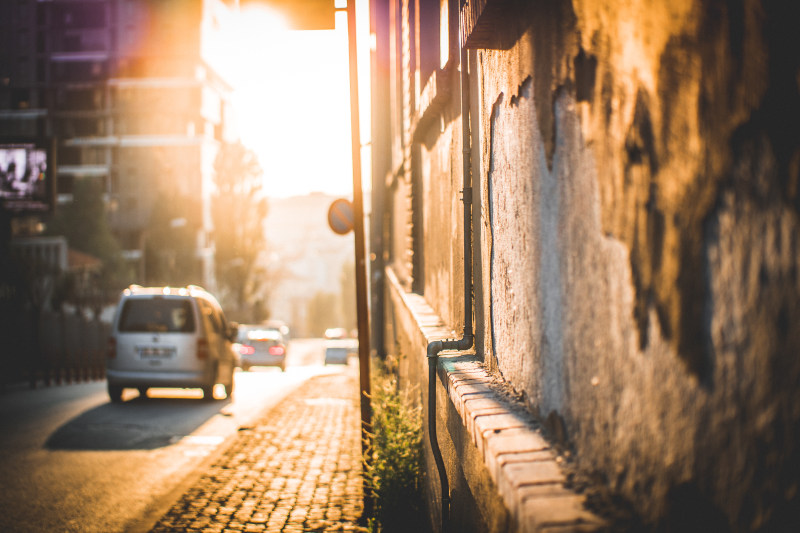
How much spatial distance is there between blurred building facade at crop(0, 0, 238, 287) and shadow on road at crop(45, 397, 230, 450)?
154 feet

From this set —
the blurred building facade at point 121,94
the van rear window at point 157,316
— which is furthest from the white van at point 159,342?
the blurred building facade at point 121,94

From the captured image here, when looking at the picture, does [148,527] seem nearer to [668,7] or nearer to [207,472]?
[207,472]

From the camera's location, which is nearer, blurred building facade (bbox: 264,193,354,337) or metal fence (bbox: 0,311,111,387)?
metal fence (bbox: 0,311,111,387)

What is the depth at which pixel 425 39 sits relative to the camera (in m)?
6.05

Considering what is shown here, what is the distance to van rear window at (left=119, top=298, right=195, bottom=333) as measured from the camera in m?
12.5

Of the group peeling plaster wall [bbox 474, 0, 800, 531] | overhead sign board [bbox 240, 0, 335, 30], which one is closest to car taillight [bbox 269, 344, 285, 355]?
overhead sign board [bbox 240, 0, 335, 30]

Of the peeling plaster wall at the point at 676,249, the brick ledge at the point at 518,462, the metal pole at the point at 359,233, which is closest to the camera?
the peeling plaster wall at the point at 676,249

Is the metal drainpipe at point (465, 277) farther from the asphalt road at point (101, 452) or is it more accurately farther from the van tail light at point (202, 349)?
the van tail light at point (202, 349)

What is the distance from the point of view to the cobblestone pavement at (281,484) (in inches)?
225

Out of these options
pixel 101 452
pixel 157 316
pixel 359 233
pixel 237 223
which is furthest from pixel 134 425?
pixel 237 223

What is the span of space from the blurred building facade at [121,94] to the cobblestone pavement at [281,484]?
165 ft

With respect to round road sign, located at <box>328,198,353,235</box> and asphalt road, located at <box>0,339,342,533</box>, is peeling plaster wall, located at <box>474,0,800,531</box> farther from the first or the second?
round road sign, located at <box>328,198,353,235</box>

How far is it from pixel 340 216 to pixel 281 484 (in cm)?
335

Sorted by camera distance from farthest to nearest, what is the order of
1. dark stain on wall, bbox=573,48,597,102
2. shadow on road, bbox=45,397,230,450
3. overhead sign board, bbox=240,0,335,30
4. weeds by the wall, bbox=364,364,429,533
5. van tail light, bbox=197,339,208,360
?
van tail light, bbox=197,339,208,360
shadow on road, bbox=45,397,230,450
overhead sign board, bbox=240,0,335,30
weeds by the wall, bbox=364,364,429,533
dark stain on wall, bbox=573,48,597,102
